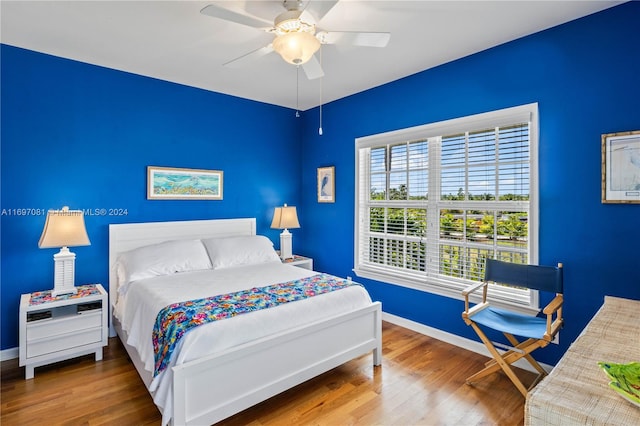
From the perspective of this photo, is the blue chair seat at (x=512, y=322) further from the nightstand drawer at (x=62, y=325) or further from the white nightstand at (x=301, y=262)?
the nightstand drawer at (x=62, y=325)

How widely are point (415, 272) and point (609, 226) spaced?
5.56 feet

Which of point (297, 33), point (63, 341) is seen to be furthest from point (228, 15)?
point (63, 341)

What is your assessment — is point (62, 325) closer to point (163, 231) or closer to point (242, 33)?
point (163, 231)

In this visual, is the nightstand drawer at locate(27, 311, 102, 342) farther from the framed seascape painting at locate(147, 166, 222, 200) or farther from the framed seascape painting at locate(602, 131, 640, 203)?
the framed seascape painting at locate(602, 131, 640, 203)

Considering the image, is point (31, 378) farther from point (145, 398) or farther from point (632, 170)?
point (632, 170)

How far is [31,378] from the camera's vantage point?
257 cm

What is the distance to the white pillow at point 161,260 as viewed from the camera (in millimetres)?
3020

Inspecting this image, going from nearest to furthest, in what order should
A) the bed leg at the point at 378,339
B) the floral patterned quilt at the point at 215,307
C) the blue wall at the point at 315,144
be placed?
the floral patterned quilt at the point at 215,307 → the blue wall at the point at 315,144 → the bed leg at the point at 378,339

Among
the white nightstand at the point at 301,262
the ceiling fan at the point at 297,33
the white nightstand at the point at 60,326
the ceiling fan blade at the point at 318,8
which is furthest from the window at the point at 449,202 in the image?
the white nightstand at the point at 60,326

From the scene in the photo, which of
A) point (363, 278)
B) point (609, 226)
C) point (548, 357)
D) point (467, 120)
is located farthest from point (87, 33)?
point (548, 357)

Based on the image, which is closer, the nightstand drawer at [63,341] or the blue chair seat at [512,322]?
the blue chair seat at [512,322]

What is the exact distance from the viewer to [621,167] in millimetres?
2252

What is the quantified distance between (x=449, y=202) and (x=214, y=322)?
7.86ft

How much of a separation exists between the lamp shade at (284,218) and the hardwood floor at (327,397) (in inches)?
75.6
